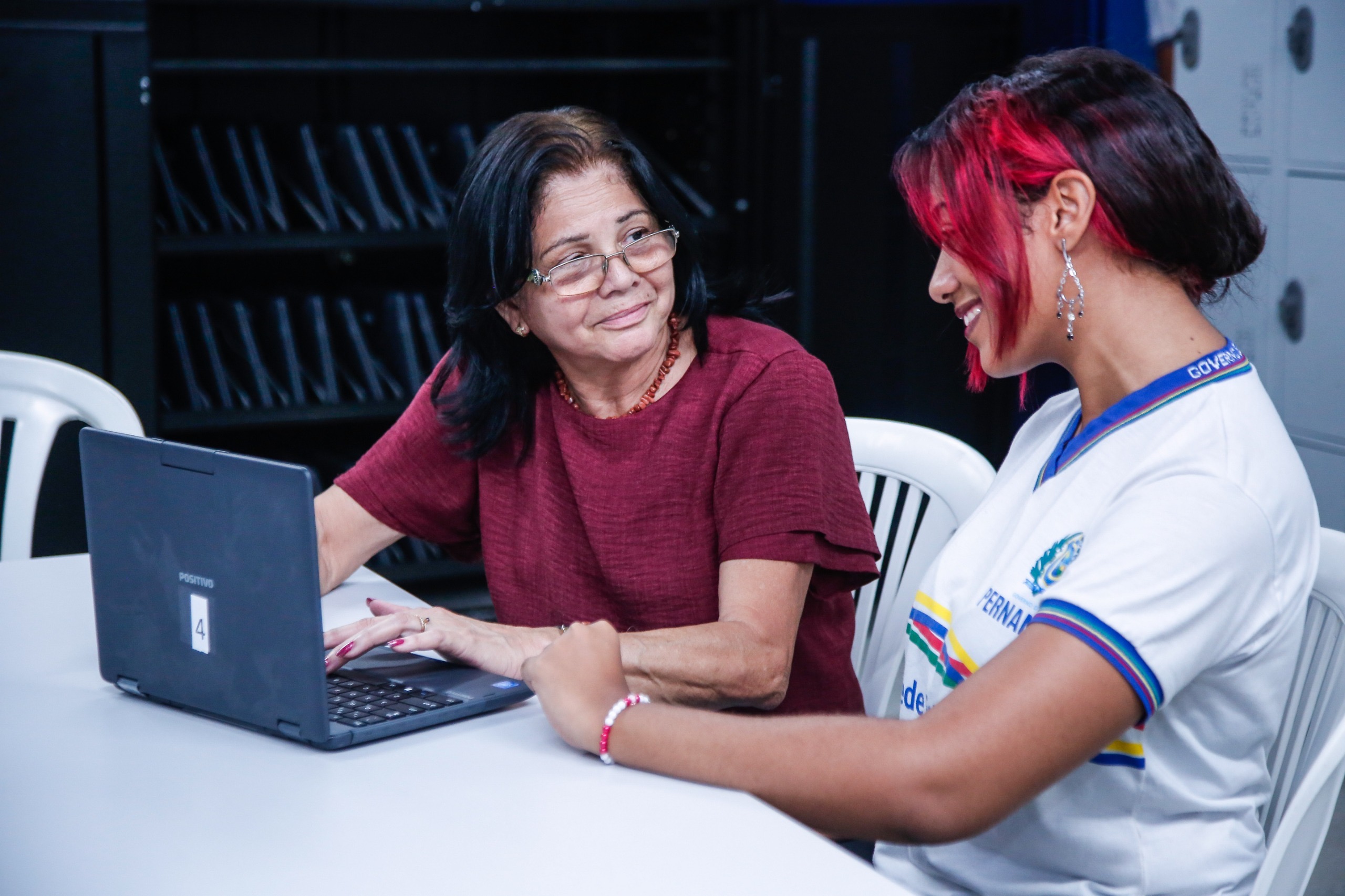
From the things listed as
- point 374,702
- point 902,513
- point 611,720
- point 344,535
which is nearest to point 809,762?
point 611,720

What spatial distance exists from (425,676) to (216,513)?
0.27 meters

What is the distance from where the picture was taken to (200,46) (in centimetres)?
326

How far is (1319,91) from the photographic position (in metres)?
2.61

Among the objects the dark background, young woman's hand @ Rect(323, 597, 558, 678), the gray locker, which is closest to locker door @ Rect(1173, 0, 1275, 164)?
the gray locker

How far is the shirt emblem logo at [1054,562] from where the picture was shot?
1031 mm

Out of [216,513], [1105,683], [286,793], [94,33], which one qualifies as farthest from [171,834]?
[94,33]

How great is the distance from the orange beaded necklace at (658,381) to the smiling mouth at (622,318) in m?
→ 0.08

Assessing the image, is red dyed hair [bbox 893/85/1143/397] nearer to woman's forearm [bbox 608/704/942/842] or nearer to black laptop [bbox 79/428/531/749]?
woman's forearm [bbox 608/704/942/842]

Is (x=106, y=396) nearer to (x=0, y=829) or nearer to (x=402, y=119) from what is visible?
(x=0, y=829)

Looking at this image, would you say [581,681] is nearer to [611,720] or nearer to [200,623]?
[611,720]

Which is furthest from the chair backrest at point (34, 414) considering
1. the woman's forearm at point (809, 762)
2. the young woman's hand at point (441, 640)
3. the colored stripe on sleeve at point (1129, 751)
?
the colored stripe on sleeve at point (1129, 751)

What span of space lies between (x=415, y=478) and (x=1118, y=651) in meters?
0.98

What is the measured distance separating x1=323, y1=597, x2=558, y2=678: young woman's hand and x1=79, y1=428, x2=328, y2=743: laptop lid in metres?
0.13

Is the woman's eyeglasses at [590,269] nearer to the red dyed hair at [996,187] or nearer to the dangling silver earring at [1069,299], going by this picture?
the red dyed hair at [996,187]
